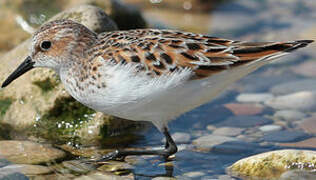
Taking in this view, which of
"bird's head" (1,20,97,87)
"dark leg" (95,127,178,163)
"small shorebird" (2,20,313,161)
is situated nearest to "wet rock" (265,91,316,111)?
"dark leg" (95,127,178,163)

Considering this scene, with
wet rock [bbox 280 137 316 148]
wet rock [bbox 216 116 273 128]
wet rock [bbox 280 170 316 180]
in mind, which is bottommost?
wet rock [bbox 280 170 316 180]

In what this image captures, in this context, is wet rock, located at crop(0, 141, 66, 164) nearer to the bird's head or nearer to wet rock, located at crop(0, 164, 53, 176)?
wet rock, located at crop(0, 164, 53, 176)

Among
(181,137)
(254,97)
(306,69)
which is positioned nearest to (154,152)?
(181,137)

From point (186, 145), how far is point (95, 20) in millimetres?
2193

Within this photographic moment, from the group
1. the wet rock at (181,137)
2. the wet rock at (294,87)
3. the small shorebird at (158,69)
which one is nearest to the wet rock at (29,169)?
the small shorebird at (158,69)

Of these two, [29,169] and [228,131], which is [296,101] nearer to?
[228,131]

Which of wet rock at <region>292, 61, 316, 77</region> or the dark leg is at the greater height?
wet rock at <region>292, 61, 316, 77</region>

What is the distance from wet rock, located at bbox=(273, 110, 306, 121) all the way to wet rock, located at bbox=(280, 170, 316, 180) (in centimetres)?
193

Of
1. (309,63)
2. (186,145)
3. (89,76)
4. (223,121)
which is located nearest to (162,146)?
(186,145)

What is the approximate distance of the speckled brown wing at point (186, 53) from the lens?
648 centimetres

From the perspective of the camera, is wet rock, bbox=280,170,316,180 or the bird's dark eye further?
the bird's dark eye

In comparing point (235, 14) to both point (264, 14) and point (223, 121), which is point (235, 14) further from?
point (223, 121)

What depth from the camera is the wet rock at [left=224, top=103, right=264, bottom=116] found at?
29.6ft

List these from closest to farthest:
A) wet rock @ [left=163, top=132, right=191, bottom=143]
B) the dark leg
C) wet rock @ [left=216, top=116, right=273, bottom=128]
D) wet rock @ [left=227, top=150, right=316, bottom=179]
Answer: wet rock @ [left=227, top=150, right=316, bottom=179] → the dark leg → wet rock @ [left=163, top=132, right=191, bottom=143] → wet rock @ [left=216, top=116, right=273, bottom=128]
